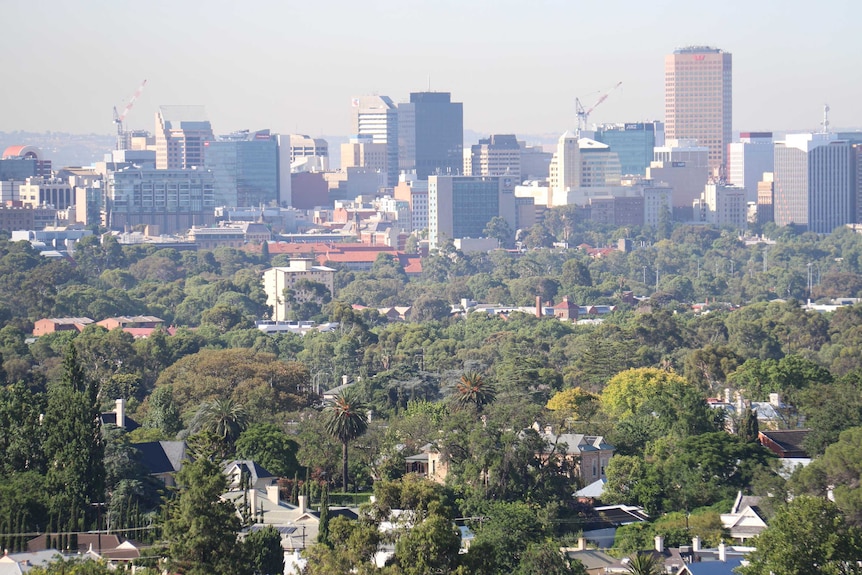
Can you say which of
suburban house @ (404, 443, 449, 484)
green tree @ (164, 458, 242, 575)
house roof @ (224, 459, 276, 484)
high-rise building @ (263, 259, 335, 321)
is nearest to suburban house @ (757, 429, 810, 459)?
suburban house @ (404, 443, 449, 484)

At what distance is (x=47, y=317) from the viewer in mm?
115625

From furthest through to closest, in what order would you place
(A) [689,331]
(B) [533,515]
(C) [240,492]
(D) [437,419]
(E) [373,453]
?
(A) [689,331] < (D) [437,419] < (E) [373,453] < (C) [240,492] < (B) [533,515]

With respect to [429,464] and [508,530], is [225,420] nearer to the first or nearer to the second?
[429,464]

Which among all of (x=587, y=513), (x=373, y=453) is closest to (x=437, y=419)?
(x=373, y=453)

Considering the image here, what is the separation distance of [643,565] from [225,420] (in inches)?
799

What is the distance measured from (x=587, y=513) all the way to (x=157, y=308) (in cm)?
7598

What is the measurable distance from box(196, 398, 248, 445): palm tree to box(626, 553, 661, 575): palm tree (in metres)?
17.3

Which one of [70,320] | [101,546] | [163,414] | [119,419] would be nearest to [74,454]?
[101,546]

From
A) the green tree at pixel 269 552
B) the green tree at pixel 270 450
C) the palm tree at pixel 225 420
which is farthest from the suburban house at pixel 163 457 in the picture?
the green tree at pixel 269 552

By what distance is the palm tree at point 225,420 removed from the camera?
58656mm

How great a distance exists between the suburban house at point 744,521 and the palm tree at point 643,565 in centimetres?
542

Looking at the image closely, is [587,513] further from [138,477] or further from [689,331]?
[689,331]

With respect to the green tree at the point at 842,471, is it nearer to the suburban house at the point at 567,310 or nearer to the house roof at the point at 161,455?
the house roof at the point at 161,455

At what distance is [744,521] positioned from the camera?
49.8 metres
